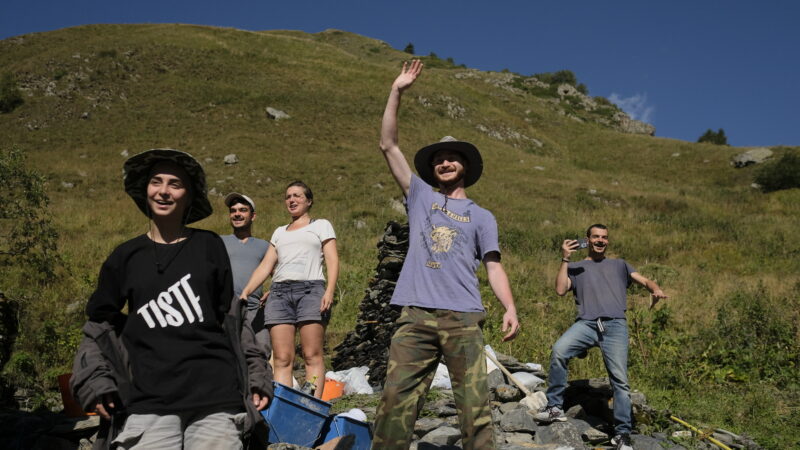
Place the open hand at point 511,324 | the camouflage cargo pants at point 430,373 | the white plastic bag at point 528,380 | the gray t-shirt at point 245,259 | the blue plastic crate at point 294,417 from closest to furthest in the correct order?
the camouflage cargo pants at point 430,373, the open hand at point 511,324, the blue plastic crate at point 294,417, the gray t-shirt at point 245,259, the white plastic bag at point 528,380

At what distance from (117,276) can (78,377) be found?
1.35 feet

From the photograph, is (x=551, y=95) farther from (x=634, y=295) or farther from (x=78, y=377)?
(x=78, y=377)

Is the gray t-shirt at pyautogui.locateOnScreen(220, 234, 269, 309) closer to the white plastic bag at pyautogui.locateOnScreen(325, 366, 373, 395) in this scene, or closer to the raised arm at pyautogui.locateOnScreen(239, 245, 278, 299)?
the raised arm at pyautogui.locateOnScreen(239, 245, 278, 299)

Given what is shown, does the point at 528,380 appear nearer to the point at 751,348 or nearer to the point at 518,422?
the point at 518,422

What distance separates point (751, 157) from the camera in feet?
119

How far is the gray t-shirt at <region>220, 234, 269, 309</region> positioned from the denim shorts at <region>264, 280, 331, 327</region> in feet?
1.28

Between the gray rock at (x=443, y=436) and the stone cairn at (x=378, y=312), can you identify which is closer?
the gray rock at (x=443, y=436)

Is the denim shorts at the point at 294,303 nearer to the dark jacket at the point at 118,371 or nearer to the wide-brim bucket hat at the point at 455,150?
the wide-brim bucket hat at the point at 455,150

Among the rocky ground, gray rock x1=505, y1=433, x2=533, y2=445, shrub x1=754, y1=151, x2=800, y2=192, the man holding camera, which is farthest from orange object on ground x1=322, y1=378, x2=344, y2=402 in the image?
shrub x1=754, y1=151, x2=800, y2=192

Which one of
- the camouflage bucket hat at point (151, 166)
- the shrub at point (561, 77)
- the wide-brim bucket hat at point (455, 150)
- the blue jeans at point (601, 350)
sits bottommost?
the blue jeans at point (601, 350)

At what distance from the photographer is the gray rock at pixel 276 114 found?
112ft

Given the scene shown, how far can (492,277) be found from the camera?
3473 millimetres

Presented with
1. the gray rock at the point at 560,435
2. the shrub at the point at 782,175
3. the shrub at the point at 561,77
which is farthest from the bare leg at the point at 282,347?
the shrub at the point at 561,77

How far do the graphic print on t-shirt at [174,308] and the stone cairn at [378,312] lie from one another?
5528 mm
